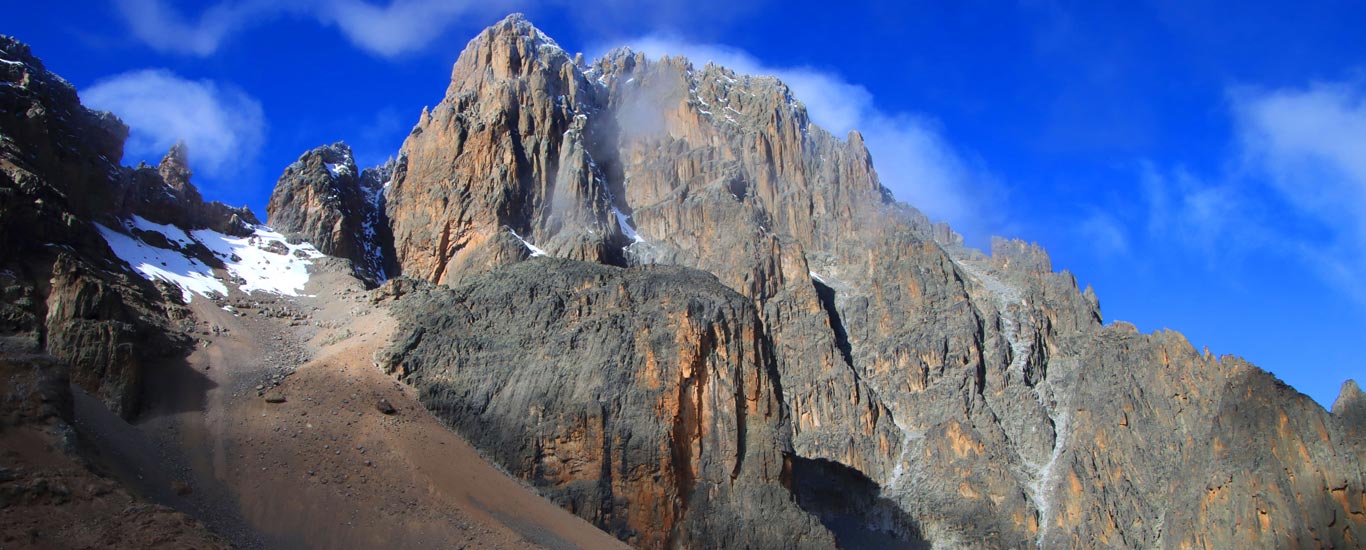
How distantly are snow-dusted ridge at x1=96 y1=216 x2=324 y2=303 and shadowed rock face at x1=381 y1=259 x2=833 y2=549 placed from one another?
50.8ft

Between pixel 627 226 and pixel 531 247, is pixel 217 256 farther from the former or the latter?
pixel 627 226

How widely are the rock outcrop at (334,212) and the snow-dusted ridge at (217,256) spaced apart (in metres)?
2.78

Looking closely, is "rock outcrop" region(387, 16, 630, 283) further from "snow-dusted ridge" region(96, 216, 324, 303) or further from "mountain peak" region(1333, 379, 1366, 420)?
"mountain peak" region(1333, 379, 1366, 420)

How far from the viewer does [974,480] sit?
330 ft

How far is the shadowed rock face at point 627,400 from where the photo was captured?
61.5 m

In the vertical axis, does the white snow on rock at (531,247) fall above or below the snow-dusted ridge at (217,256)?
above

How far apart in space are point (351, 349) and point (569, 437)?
16.3m

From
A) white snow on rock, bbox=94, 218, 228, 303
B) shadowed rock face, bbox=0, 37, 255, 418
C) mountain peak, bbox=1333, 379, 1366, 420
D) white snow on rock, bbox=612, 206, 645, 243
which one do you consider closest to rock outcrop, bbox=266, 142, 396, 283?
shadowed rock face, bbox=0, 37, 255, 418

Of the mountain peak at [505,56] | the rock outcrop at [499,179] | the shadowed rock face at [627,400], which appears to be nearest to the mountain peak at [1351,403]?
the shadowed rock face at [627,400]

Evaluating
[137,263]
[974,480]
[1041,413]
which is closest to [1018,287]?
[1041,413]

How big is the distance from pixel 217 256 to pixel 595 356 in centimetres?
3741

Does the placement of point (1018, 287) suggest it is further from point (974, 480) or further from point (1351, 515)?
point (1351, 515)

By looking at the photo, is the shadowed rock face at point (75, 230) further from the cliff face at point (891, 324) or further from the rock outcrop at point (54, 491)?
the cliff face at point (891, 324)

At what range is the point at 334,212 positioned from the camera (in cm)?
10269
